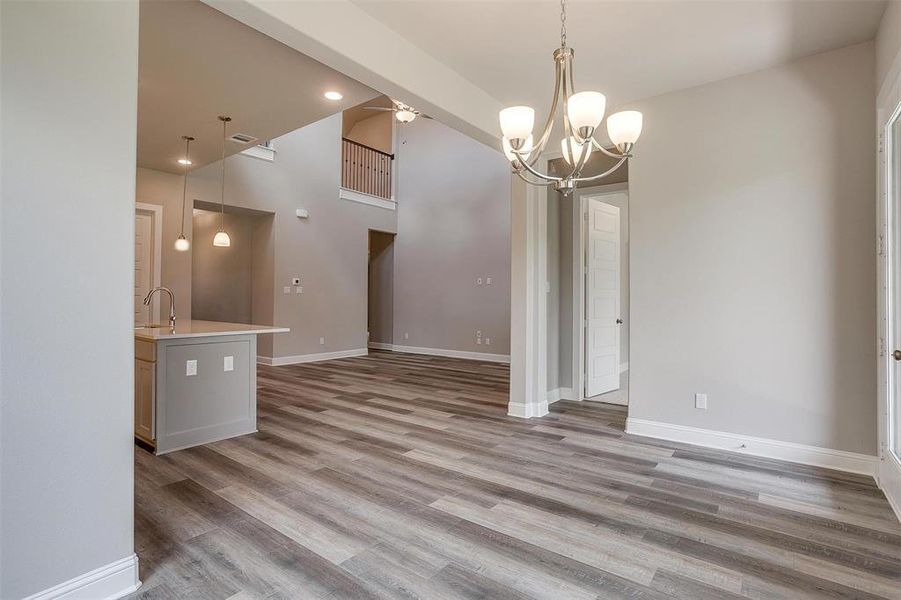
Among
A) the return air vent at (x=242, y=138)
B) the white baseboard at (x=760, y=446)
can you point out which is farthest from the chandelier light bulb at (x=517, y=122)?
the return air vent at (x=242, y=138)

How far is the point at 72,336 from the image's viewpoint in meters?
1.68

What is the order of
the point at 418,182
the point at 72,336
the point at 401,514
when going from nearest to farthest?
the point at 72,336
the point at 401,514
the point at 418,182

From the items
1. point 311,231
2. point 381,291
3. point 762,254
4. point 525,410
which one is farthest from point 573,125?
point 381,291

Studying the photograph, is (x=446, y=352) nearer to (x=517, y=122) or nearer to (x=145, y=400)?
(x=145, y=400)

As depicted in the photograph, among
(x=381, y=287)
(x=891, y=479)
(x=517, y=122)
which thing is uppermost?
(x=517, y=122)

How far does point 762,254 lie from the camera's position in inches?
134

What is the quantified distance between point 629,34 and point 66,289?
3.31 metres

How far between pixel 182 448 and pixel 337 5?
3.29 meters

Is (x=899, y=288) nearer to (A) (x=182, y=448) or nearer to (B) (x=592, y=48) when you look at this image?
(B) (x=592, y=48)

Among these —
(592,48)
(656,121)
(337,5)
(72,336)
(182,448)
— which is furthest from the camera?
(656,121)

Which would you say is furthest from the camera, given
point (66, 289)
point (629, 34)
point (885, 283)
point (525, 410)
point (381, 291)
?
point (381, 291)

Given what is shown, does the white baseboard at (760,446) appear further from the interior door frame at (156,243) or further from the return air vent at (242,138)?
the interior door frame at (156,243)

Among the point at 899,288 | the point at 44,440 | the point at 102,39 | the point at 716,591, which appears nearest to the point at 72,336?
the point at 44,440

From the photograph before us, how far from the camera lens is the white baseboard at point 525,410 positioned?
178 inches
